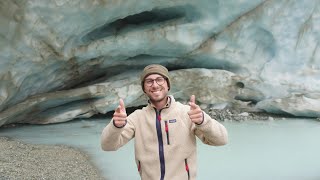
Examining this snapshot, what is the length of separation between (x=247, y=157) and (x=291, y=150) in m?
0.60

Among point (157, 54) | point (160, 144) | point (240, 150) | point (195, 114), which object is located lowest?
point (240, 150)

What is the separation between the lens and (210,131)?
1507mm

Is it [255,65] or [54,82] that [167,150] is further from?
[255,65]

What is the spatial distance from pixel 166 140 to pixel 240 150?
9.39 ft

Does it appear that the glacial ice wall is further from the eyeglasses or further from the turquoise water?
the eyeglasses

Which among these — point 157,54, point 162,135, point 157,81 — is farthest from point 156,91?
point 157,54

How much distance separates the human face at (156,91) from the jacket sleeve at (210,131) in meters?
0.17

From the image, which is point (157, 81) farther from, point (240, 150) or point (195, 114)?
point (240, 150)

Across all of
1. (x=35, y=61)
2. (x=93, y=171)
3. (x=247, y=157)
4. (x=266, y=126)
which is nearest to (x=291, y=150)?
(x=247, y=157)

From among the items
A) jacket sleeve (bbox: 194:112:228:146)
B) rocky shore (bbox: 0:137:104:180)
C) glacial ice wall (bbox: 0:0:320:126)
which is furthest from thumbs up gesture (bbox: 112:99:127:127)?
glacial ice wall (bbox: 0:0:320:126)

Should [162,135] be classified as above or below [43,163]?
above

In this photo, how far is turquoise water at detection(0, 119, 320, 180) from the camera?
3.38 metres

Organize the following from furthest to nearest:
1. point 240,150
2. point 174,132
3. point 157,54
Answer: point 157,54 → point 240,150 → point 174,132

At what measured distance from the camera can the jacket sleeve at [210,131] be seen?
4.86ft
